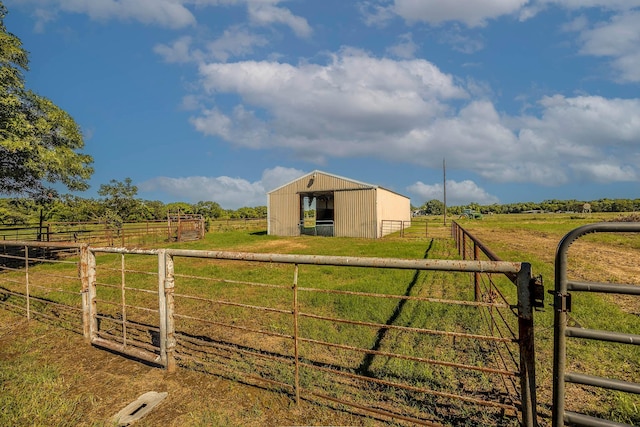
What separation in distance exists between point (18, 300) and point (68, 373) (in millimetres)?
4925

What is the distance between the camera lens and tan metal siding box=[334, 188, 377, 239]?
21422 mm

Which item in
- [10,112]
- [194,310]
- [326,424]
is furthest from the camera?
[10,112]

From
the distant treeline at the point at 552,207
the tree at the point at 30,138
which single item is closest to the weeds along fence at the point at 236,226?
the tree at the point at 30,138

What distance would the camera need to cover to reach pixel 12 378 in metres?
3.16

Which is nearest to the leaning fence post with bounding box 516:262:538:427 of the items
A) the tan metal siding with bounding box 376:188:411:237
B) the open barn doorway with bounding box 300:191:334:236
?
A: the tan metal siding with bounding box 376:188:411:237

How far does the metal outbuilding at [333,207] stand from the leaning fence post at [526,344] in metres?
19.3

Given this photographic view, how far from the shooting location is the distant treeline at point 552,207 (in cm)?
7206

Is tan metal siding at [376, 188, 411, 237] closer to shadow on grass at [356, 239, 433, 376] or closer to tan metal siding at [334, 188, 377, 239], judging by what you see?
tan metal siding at [334, 188, 377, 239]

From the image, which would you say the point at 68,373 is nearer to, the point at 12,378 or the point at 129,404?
the point at 12,378

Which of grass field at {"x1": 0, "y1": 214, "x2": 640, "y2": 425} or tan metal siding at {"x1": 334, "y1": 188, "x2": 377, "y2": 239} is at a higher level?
tan metal siding at {"x1": 334, "y1": 188, "x2": 377, "y2": 239}

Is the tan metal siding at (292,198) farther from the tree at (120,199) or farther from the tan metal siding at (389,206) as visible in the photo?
the tree at (120,199)

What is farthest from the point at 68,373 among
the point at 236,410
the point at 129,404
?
the point at 236,410

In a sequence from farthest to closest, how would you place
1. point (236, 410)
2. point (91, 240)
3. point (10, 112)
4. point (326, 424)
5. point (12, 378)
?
1. point (91, 240)
2. point (10, 112)
3. point (12, 378)
4. point (236, 410)
5. point (326, 424)

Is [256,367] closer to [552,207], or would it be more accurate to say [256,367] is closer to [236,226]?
[236,226]
